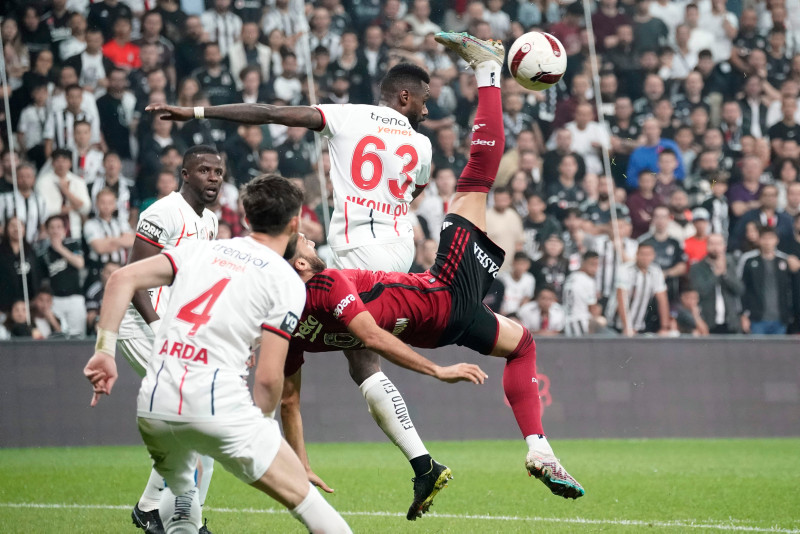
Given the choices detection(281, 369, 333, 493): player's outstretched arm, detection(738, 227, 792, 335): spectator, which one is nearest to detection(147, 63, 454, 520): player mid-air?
detection(281, 369, 333, 493): player's outstretched arm

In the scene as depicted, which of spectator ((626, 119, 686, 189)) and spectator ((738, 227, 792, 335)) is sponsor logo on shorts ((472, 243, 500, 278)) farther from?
spectator ((626, 119, 686, 189))

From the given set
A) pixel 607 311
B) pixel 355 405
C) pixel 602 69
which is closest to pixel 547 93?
pixel 602 69

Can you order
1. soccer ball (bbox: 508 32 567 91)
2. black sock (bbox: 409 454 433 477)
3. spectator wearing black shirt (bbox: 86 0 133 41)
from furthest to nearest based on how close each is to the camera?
spectator wearing black shirt (bbox: 86 0 133 41) → soccer ball (bbox: 508 32 567 91) → black sock (bbox: 409 454 433 477)

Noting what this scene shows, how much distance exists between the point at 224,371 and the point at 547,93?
11834 millimetres

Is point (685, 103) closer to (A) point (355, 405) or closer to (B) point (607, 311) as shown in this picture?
(B) point (607, 311)

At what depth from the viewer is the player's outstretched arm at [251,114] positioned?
18.4ft

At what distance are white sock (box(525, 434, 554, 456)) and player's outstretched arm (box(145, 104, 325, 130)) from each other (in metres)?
2.40

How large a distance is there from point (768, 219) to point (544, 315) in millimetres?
3682

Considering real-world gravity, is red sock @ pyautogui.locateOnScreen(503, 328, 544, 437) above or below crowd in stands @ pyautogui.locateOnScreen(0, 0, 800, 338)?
below

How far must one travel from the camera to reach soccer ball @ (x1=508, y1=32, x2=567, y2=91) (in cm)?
695

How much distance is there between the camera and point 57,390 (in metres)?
11.6

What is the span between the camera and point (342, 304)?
209 inches

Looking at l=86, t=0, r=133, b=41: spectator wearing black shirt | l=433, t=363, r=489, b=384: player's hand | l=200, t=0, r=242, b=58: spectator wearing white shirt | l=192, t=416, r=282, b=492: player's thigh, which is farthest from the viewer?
l=200, t=0, r=242, b=58: spectator wearing white shirt

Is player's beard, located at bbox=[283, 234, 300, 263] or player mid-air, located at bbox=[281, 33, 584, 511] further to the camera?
player mid-air, located at bbox=[281, 33, 584, 511]
